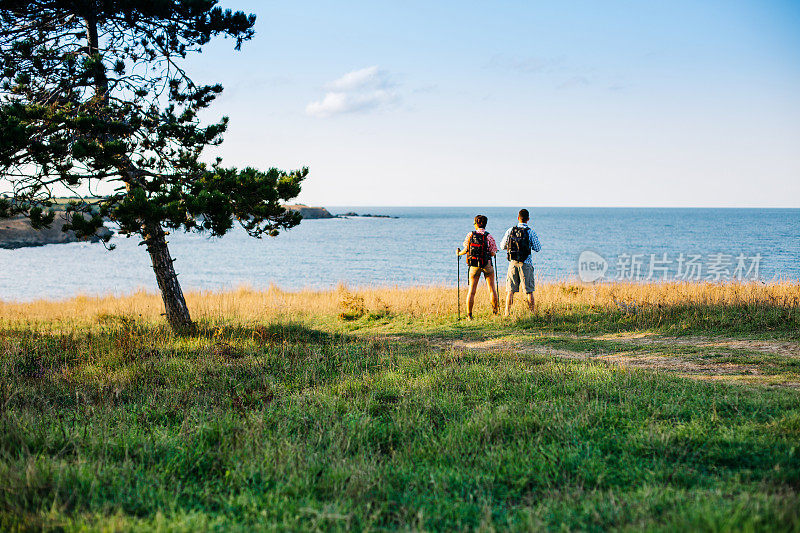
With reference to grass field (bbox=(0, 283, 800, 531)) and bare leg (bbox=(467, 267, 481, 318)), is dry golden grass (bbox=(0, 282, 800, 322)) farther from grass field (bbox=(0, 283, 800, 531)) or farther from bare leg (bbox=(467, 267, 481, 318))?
grass field (bbox=(0, 283, 800, 531))

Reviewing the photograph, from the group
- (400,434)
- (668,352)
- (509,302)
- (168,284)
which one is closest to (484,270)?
(509,302)

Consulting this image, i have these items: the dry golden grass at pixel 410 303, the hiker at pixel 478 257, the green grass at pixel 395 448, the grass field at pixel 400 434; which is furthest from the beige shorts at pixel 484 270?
the green grass at pixel 395 448

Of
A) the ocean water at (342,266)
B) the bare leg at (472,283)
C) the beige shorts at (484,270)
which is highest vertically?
the beige shorts at (484,270)

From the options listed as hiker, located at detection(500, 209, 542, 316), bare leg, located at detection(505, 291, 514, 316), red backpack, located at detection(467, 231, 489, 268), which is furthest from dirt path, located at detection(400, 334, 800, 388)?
red backpack, located at detection(467, 231, 489, 268)

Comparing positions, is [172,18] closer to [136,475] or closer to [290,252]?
[136,475]

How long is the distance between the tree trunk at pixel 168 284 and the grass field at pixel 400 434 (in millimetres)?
913

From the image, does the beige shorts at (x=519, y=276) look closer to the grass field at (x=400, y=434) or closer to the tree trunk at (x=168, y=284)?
the grass field at (x=400, y=434)

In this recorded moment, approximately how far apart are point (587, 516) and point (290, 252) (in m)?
61.4

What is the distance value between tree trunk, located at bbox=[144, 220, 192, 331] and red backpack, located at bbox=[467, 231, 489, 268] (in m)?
6.51

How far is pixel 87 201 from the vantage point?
9859mm

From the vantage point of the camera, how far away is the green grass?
333cm

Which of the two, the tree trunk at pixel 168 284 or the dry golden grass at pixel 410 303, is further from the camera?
the dry golden grass at pixel 410 303

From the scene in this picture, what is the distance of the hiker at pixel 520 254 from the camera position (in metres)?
12.1

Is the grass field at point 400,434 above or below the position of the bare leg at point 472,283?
below
